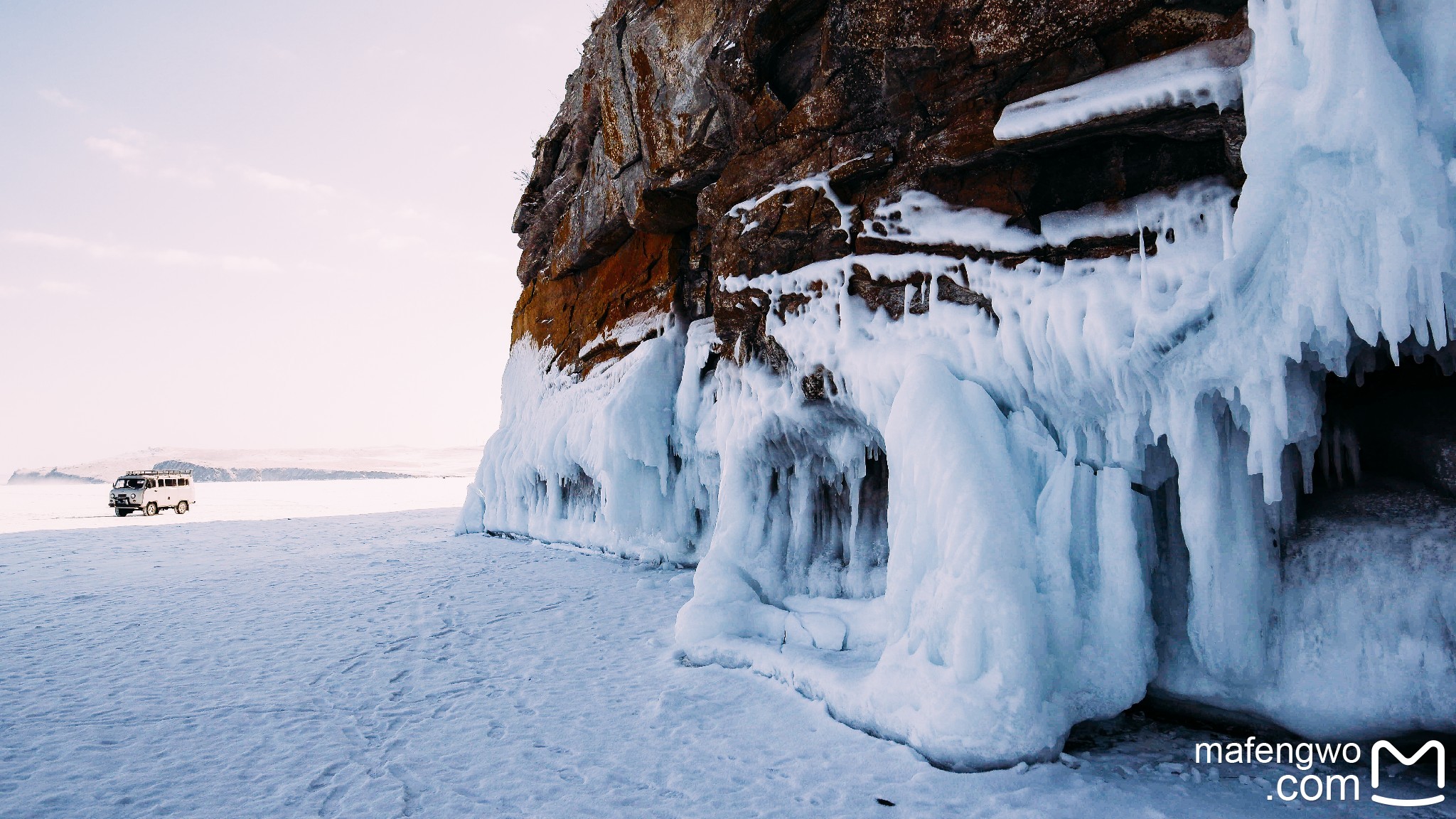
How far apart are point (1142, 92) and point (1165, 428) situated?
7.38 feet

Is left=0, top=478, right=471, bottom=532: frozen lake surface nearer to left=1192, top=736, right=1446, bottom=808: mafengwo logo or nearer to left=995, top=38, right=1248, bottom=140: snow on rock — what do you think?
left=995, top=38, right=1248, bottom=140: snow on rock

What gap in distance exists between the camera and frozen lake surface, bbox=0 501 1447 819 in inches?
143

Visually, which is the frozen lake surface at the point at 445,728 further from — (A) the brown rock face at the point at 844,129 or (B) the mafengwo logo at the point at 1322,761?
(A) the brown rock face at the point at 844,129

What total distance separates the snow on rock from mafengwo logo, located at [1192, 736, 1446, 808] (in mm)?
3917

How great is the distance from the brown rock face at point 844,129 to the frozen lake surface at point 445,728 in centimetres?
351

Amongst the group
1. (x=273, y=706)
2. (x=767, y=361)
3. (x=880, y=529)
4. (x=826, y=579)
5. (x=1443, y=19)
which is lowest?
(x=273, y=706)

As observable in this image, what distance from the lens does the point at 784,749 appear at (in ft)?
14.1

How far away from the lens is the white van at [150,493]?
23.1 metres

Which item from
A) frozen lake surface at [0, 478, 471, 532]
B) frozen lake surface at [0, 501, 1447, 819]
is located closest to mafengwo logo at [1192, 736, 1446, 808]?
frozen lake surface at [0, 501, 1447, 819]

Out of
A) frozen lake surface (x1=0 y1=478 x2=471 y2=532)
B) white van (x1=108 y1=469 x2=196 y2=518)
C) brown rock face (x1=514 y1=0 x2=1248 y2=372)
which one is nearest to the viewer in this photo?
brown rock face (x1=514 y1=0 x2=1248 y2=372)

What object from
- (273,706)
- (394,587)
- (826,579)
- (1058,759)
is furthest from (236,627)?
(1058,759)

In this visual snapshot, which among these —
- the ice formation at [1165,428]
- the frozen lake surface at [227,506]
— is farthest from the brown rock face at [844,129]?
the frozen lake surface at [227,506]

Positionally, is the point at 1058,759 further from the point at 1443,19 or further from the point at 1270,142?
the point at 1443,19

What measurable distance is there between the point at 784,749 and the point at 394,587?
24.3 ft
